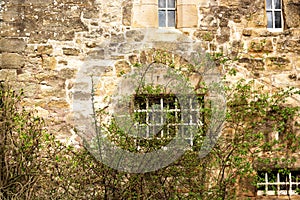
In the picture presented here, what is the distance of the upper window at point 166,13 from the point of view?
7.77 m

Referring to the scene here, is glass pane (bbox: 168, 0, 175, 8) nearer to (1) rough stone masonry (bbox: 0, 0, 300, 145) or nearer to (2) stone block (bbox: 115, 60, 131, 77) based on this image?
(1) rough stone masonry (bbox: 0, 0, 300, 145)

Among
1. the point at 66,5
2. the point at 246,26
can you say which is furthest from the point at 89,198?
the point at 246,26

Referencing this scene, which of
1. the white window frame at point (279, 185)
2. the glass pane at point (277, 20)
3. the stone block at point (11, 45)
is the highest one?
the glass pane at point (277, 20)

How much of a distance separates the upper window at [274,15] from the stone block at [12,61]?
325cm

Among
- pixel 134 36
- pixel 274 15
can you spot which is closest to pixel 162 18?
pixel 134 36

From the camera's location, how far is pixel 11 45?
Answer: 24.5 feet

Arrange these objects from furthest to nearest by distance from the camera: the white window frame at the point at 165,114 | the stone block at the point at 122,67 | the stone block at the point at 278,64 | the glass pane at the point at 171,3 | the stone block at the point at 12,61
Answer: the glass pane at the point at 171,3, the stone block at the point at 278,64, the stone block at the point at 122,67, the stone block at the point at 12,61, the white window frame at the point at 165,114

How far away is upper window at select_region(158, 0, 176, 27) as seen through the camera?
25.5 feet

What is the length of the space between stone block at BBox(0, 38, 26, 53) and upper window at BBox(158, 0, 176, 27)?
183 centimetres

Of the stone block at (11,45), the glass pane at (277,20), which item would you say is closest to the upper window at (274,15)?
the glass pane at (277,20)

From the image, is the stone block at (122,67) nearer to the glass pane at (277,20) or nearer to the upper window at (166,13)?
the upper window at (166,13)

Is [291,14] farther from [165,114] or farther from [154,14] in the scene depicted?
[165,114]

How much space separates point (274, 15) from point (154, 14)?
1.61 meters

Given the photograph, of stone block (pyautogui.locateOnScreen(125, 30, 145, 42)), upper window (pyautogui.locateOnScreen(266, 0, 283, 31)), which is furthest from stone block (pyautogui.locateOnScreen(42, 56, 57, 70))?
upper window (pyautogui.locateOnScreen(266, 0, 283, 31))
